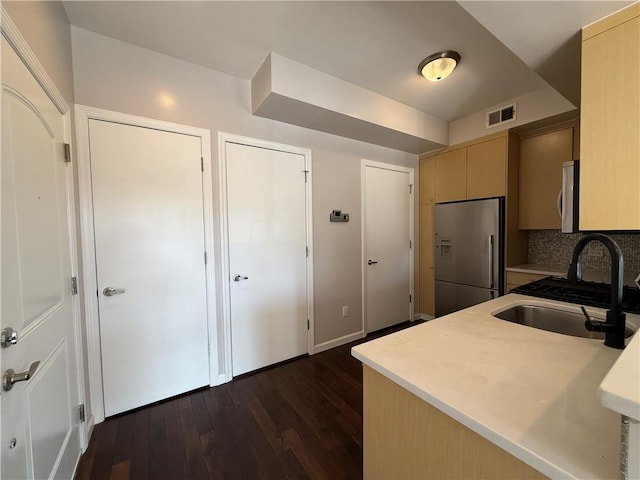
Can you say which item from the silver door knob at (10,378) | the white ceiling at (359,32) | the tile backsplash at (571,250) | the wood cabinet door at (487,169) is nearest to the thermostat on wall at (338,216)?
the white ceiling at (359,32)

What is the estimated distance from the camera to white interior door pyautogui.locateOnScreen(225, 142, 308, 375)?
2.35 metres

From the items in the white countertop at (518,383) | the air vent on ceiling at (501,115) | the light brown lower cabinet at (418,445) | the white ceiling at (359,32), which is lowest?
the light brown lower cabinet at (418,445)

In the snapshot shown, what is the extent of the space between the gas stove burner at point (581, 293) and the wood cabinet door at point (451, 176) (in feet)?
5.41

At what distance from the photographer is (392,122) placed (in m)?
2.71

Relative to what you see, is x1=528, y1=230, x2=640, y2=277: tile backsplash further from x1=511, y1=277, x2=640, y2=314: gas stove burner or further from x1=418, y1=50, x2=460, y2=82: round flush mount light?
x1=418, y1=50, x2=460, y2=82: round flush mount light

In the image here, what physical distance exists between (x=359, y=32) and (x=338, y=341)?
2.85 m

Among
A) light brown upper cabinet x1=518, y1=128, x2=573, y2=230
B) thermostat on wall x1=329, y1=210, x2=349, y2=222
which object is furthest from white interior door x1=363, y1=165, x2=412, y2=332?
light brown upper cabinet x1=518, y1=128, x2=573, y2=230

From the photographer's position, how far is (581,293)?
60.6 inches

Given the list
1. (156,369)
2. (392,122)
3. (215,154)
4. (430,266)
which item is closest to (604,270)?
(430,266)

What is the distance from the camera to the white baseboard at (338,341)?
285 cm

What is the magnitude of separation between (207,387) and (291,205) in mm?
1789

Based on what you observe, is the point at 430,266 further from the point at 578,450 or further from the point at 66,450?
the point at 66,450

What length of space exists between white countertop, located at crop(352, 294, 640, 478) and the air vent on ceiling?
2.38m

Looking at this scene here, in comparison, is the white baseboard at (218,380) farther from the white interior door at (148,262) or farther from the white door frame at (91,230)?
the white door frame at (91,230)
